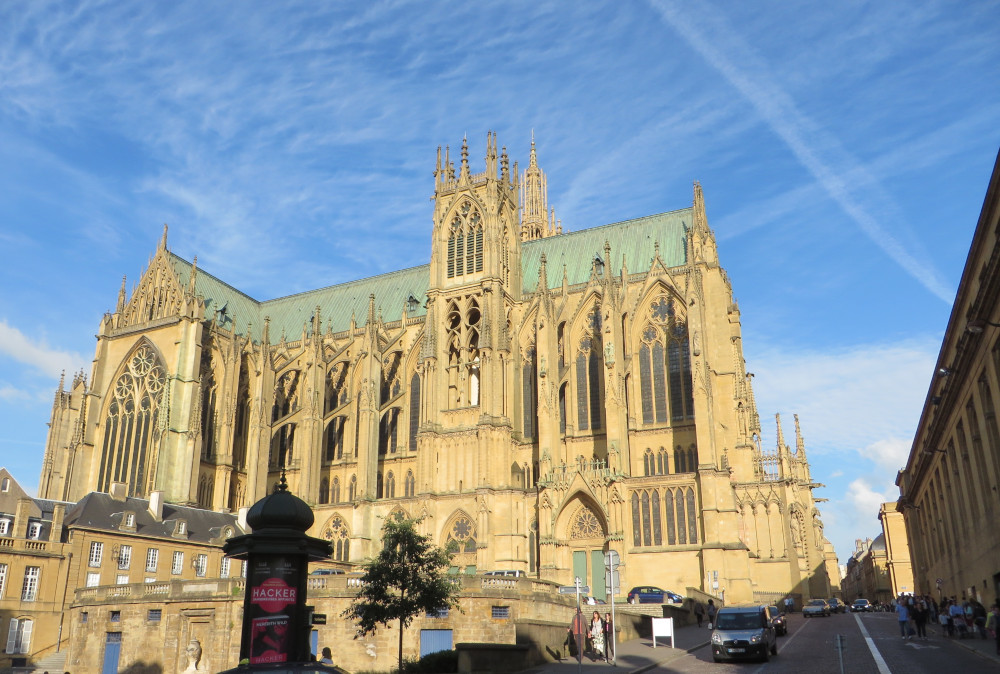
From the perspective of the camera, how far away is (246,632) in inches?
619

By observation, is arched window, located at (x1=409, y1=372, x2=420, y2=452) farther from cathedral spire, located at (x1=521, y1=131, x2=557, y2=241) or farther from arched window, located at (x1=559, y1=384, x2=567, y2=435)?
cathedral spire, located at (x1=521, y1=131, x2=557, y2=241)

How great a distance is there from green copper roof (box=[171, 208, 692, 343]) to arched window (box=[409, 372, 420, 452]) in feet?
23.1

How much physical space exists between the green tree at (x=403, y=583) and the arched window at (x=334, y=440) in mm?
36469


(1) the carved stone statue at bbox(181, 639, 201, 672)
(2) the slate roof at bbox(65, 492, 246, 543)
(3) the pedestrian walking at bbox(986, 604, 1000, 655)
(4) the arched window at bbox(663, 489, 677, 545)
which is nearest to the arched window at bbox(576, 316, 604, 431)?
(4) the arched window at bbox(663, 489, 677, 545)

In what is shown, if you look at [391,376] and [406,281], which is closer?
[391,376]

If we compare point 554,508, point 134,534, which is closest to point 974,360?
point 554,508

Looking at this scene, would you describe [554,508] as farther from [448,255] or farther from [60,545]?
[60,545]

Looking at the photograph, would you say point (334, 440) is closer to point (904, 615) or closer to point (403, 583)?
point (403, 583)

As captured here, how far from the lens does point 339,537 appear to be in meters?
55.1

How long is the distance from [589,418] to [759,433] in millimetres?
15895

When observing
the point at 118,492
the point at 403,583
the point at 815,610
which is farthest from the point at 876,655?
the point at 118,492

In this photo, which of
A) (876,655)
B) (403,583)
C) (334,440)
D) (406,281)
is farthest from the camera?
(406,281)

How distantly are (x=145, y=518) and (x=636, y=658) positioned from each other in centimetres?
3330

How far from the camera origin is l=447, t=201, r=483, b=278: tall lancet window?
56.8 meters
